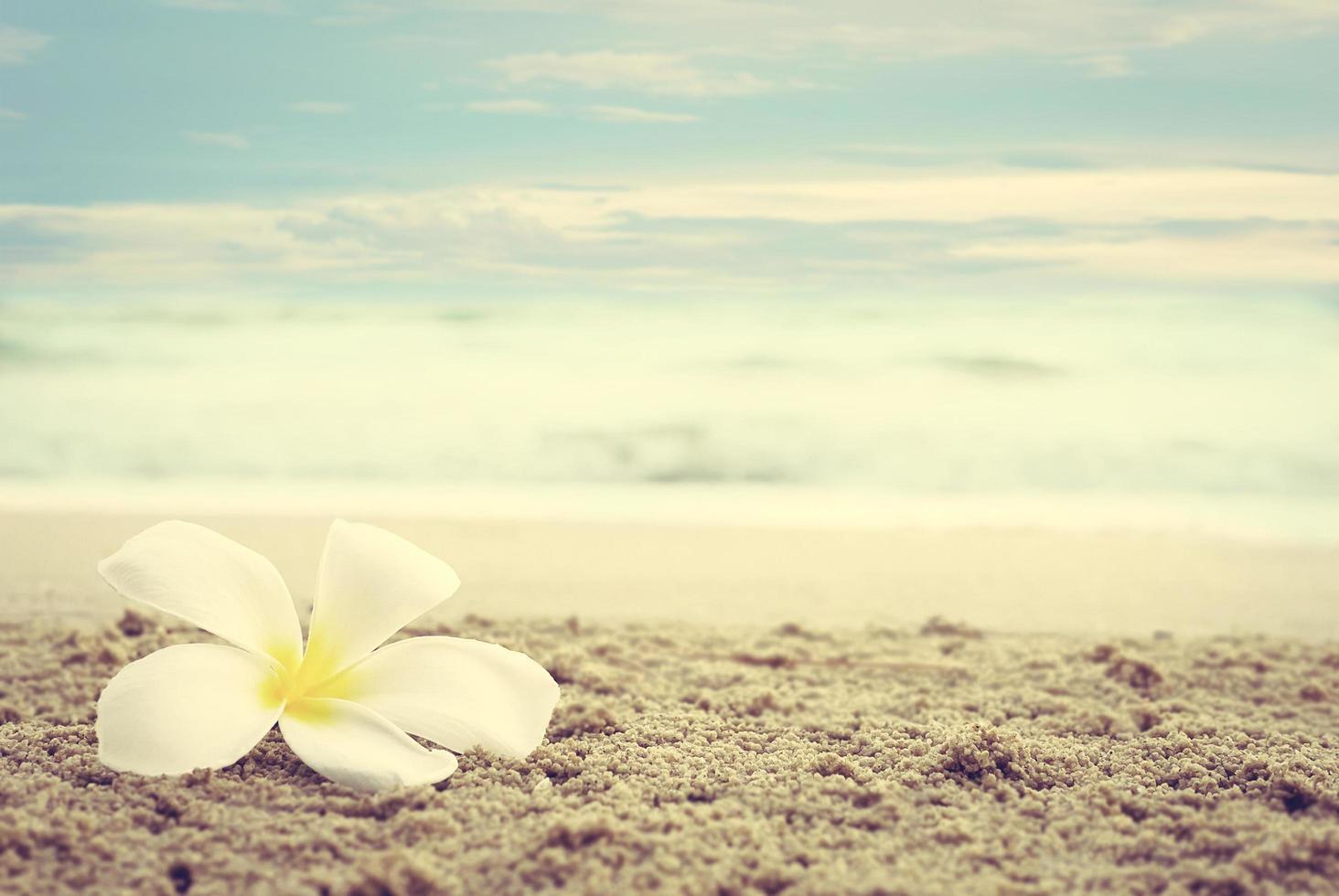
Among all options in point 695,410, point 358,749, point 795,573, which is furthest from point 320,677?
point 695,410

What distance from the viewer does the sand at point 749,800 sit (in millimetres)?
1107

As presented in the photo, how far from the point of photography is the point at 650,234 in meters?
5.51

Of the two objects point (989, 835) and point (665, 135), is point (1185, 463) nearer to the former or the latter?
point (665, 135)

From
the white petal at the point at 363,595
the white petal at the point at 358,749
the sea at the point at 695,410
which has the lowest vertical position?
the sea at the point at 695,410

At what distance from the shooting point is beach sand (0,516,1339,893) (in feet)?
3.67

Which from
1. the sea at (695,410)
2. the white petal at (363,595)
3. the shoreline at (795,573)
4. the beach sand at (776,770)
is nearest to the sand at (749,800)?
the beach sand at (776,770)

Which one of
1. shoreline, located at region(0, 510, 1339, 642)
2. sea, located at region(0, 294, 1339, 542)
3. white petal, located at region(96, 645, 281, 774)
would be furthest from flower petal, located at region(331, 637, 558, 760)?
sea, located at region(0, 294, 1339, 542)

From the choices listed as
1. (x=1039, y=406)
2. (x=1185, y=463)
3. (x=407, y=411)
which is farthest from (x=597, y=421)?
(x=1185, y=463)

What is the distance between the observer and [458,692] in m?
1.40

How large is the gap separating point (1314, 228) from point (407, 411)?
4388 mm

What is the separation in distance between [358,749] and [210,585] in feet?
0.87

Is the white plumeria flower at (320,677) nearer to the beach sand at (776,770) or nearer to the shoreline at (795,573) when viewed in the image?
the beach sand at (776,770)

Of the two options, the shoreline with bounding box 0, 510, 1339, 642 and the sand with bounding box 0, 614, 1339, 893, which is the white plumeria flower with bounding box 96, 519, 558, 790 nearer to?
the sand with bounding box 0, 614, 1339, 893

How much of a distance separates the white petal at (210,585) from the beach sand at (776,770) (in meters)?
0.14
